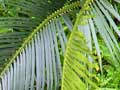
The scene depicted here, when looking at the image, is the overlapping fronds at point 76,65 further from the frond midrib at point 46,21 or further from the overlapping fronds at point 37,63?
the frond midrib at point 46,21

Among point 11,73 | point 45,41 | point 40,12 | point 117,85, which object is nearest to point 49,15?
point 40,12

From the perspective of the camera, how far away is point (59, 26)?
4.81ft

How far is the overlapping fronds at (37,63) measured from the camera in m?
1.33


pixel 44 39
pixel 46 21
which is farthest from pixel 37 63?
pixel 46 21

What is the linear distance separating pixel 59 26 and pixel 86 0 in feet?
0.57

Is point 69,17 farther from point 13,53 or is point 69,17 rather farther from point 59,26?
point 13,53

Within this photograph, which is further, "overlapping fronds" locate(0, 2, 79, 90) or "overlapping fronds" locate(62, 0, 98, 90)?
"overlapping fronds" locate(0, 2, 79, 90)

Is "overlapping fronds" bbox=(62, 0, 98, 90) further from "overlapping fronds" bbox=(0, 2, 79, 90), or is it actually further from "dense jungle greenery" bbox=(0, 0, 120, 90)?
"overlapping fronds" bbox=(0, 2, 79, 90)

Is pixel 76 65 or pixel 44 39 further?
pixel 44 39

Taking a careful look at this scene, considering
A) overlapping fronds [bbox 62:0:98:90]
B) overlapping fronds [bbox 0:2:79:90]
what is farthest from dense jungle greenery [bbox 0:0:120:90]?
overlapping fronds [bbox 62:0:98:90]

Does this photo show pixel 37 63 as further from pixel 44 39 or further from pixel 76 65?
pixel 76 65

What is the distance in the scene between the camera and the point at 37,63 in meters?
1.35

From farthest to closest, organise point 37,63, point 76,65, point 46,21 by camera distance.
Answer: point 46,21
point 37,63
point 76,65

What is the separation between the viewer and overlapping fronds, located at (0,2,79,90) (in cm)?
133
